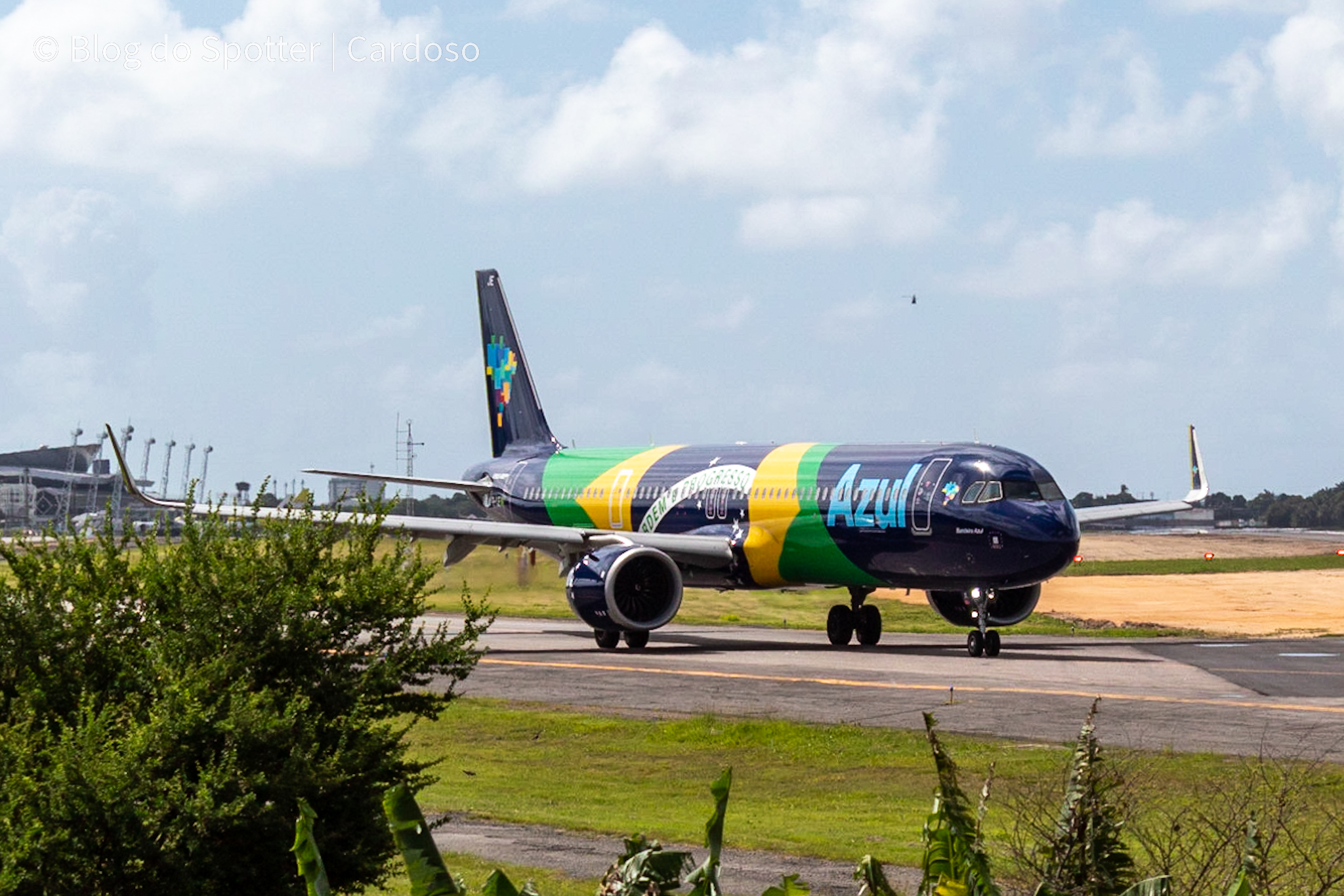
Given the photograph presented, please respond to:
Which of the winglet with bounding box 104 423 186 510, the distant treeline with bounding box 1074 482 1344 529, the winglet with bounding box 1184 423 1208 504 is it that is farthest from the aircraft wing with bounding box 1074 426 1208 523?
the distant treeline with bounding box 1074 482 1344 529

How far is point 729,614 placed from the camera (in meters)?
A: 50.3

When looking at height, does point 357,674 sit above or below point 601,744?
above

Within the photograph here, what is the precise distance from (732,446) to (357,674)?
97.1 ft

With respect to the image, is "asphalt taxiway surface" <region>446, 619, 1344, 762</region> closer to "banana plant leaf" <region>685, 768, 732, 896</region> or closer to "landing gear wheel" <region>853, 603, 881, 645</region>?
"landing gear wheel" <region>853, 603, 881, 645</region>

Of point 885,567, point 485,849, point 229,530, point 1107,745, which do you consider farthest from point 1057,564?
point 229,530

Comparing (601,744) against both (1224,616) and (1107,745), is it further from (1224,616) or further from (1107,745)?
(1224,616)

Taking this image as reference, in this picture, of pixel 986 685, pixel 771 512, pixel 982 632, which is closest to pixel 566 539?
pixel 771 512

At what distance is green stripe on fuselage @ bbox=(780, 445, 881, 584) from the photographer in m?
36.2

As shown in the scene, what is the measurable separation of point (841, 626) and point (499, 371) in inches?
620

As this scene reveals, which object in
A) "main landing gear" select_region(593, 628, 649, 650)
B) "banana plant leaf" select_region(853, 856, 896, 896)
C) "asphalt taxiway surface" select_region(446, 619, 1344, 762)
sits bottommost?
"asphalt taxiway surface" select_region(446, 619, 1344, 762)

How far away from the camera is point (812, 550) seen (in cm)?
3662

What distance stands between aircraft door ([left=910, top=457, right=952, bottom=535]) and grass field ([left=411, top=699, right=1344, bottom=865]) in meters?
10.3

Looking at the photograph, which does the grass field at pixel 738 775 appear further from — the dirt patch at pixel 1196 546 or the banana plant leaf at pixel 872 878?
the dirt patch at pixel 1196 546

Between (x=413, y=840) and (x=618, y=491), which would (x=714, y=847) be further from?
(x=618, y=491)
